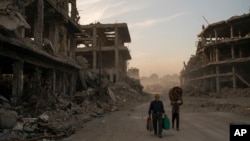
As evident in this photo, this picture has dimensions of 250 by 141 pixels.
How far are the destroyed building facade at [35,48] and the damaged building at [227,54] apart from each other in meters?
21.4

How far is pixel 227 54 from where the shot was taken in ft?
155

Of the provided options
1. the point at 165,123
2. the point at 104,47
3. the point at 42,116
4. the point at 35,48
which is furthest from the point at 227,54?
the point at 42,116

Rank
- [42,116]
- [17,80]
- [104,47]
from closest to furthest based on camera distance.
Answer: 1. [42,116]
2. [17,80]
3. [104,47]

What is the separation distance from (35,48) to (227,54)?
35.0m

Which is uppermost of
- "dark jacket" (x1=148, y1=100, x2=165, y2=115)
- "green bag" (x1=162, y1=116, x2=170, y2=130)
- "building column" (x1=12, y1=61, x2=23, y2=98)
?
"building column" (x1=12, y1=61, x2=23, y2=98)

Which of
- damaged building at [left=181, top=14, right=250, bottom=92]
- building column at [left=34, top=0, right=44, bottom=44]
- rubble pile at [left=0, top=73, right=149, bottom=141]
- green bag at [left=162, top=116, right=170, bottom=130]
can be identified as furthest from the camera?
damaged building at [left=181, top=14, right=250, bottom=92]

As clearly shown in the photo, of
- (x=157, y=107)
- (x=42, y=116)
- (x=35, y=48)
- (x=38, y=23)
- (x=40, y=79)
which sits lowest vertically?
(x=42, y=116)

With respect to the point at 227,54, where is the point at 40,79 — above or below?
below

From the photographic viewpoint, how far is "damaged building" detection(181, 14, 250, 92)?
141 ft

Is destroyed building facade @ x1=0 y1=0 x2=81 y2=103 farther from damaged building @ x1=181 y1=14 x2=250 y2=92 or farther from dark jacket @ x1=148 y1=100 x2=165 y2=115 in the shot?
damaged building @ x1=181 y1=14 x2=250 y2=92

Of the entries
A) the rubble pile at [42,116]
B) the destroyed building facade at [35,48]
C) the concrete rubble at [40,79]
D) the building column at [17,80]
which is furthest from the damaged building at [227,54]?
the building column at [17,80]

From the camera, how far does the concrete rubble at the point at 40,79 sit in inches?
489

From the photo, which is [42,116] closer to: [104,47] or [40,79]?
[40,79]

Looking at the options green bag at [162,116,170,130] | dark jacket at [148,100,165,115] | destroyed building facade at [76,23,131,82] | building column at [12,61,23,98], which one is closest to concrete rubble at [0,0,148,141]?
building column at [12,61,23,98]
